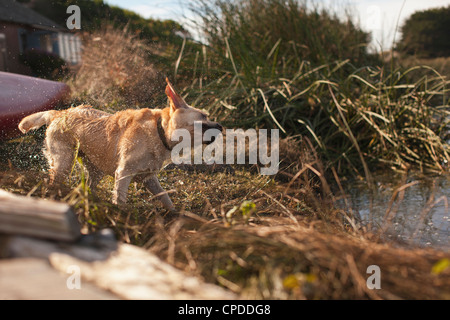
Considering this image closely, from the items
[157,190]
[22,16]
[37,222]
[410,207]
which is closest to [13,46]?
[22,16]

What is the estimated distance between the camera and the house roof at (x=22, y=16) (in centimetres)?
1877

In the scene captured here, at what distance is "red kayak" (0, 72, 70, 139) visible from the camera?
588cm

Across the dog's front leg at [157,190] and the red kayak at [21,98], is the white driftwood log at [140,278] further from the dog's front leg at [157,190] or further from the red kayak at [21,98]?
the red kayak at [21,98]

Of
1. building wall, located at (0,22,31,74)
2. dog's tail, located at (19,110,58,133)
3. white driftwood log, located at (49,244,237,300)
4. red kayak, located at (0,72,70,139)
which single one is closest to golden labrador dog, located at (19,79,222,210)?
dog's tail, located at (19,110,58,133)

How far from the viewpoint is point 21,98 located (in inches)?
238

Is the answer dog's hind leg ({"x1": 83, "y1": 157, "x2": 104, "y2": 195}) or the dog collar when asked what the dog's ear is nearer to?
the dog collar

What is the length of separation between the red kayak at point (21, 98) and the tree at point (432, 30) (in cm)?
1954

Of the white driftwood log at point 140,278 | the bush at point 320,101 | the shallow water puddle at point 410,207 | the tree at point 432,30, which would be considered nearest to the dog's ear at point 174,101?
the shallow water puddle at point 410,207

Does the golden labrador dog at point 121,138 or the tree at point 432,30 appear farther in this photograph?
the tree at point 432,30

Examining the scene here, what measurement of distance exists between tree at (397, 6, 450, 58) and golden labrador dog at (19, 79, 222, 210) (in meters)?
20.9

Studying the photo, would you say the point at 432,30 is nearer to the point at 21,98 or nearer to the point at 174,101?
the point at 21,98

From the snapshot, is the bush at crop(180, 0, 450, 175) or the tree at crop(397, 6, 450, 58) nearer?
the bush at crop(180, 0, 450, 175)
